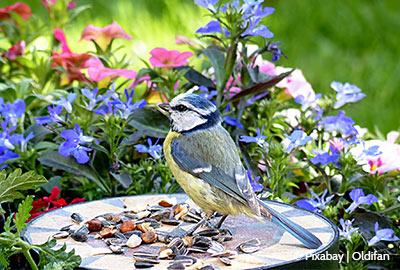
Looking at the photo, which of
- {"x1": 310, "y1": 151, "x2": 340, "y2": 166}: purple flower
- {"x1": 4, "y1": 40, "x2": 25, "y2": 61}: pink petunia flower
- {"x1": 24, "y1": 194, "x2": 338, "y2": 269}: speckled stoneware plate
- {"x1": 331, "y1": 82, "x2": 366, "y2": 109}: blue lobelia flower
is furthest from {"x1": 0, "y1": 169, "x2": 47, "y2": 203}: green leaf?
{"x1": 4, "y1": 40, "x2": 25, "y2": 61}: pink petunia flower

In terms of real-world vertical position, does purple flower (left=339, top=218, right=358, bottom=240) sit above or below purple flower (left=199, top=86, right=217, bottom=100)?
below

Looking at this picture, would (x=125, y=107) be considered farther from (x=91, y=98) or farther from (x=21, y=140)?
(x=21, y=140)

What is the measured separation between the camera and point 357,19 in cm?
593

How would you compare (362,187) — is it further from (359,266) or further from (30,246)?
(30,246)

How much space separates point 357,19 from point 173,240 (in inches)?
158

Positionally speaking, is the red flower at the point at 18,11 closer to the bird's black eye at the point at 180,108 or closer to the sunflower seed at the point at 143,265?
the bird's black eye at the point at 180,108

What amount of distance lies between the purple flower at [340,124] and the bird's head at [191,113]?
2.90 feet

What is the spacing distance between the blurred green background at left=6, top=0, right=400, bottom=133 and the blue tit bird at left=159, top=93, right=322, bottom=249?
2.67 m

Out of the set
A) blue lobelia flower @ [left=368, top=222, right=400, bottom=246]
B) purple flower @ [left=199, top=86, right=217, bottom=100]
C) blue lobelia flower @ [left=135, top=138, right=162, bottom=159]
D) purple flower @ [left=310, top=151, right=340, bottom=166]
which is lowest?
blue lobelia flower @ [left=368, top=222, right=400, bottom=246]

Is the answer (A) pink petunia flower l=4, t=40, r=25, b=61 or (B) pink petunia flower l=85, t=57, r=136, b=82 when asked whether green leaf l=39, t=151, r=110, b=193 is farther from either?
(A) pink petunia flower l=4, t=40, r=25, b=61

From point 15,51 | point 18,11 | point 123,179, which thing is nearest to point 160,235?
point 123,179

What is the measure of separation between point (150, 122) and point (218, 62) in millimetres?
335

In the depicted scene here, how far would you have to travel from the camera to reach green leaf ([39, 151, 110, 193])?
2973 millimetres

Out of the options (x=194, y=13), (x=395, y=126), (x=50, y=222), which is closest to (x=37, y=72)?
(x=50, y=222)
